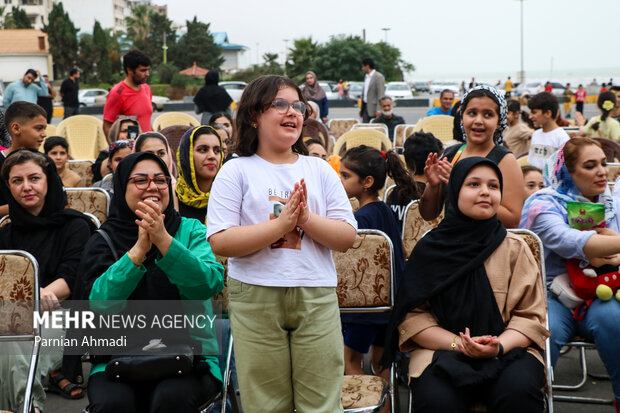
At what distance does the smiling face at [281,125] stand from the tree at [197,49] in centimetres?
7005

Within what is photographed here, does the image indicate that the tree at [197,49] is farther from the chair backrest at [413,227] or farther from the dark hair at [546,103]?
the chair backrest at [413,227]

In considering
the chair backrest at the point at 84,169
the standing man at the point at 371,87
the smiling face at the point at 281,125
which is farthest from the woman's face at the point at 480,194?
the standing man at the point at 371,87

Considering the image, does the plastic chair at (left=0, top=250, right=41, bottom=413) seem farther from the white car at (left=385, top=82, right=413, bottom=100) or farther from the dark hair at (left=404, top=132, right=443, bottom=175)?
the white car at (left=385, top=82, right=413, bottom=100)

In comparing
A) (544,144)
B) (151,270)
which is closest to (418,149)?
(544,144)

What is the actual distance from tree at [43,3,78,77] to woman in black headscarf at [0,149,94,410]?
210 ft

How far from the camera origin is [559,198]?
3.51 metres

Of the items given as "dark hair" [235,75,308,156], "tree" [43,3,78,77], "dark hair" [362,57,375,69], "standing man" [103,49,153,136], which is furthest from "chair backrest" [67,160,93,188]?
"tree" [43,3,78,77]

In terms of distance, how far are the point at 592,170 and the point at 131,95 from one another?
504 centimetres

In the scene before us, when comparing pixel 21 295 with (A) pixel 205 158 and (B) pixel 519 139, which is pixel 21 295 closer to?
(A) pixel 205 158

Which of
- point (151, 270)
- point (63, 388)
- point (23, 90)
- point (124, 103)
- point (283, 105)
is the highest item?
point (23, 90)

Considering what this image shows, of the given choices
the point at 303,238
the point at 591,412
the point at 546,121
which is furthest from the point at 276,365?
the point at 546,121

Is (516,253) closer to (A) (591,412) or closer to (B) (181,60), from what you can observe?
(A) (591,412)

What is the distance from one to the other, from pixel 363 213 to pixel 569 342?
4.34 feet

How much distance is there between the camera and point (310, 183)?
246cm
